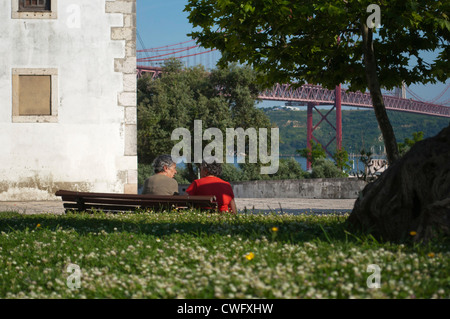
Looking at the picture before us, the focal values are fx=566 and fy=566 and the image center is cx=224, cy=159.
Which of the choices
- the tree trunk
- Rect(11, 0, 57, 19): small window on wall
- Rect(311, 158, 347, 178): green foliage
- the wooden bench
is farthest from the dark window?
Rect(311, 158, 347, 178): green foliage

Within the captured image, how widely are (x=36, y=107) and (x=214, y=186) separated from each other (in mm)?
10076

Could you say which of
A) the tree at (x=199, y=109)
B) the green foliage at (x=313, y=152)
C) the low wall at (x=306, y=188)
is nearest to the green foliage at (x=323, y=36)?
the low wall at (x=306, y=188)

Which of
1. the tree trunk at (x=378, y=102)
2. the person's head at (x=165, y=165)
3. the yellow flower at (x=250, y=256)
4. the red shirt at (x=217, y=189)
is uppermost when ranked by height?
the tree trunk at (x=378, y=102)

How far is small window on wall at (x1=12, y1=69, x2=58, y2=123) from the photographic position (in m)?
16.5

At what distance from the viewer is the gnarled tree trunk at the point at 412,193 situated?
5141mm

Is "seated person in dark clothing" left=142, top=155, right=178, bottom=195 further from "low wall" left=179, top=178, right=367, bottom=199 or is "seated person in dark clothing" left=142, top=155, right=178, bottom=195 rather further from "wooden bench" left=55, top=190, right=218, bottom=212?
"low wall" left=179, top=178, right=367, bottom=199

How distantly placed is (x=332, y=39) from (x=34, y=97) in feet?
31.0

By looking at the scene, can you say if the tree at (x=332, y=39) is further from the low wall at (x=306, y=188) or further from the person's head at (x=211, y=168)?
the low wall at (x=306, y=188)

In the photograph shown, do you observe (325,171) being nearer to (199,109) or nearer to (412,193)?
(199,109)

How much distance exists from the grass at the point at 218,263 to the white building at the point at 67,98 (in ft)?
32.1

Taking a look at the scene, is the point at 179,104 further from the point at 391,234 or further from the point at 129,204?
the point at 391,234

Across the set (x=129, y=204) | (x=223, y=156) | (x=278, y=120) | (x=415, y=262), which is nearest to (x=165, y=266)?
(x=415, y=262)

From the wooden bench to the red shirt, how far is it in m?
0.16

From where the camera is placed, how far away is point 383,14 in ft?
32.0
